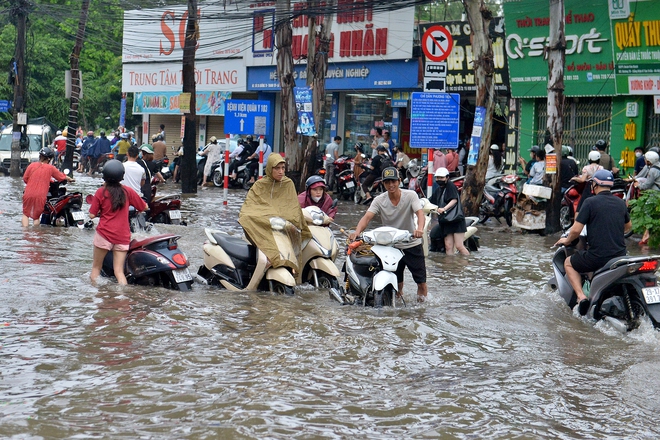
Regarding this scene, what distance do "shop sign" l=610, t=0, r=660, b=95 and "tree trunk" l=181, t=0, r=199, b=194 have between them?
Result: 11.3 metres

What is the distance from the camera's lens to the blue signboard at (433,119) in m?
15.1

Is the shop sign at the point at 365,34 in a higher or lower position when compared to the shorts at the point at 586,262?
higher

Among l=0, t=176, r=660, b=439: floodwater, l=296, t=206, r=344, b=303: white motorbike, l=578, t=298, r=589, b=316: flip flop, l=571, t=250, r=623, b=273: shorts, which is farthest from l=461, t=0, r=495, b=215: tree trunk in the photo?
l=578, t=298, r=589, b=316: flip flop

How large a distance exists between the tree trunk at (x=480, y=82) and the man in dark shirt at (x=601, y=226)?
32.2 feet

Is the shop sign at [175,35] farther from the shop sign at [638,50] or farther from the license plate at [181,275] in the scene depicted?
the license plate at [181,275]

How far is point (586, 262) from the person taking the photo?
8930 mm

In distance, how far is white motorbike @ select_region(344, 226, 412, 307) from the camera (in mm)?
9203

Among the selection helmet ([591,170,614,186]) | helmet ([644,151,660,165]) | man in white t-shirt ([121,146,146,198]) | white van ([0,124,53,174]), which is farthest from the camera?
white van ([0,124,53,174])

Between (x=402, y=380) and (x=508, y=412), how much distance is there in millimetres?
946

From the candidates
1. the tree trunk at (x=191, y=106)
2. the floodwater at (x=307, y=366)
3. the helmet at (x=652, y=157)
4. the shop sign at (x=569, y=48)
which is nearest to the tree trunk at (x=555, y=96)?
the helmet at (x=652, y=157)

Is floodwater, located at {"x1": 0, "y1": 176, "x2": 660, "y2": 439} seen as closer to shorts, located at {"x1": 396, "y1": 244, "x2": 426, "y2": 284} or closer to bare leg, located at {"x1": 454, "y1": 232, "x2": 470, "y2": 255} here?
shorts, located at {"x1": 396, "y1": 244, "x2": 426, "y2": 284}

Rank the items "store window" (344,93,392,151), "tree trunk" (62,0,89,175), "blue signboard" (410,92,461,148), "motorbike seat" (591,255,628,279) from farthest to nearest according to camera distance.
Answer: "store window" (344,93,392,151), "tree trunk" (62,0,89,175), "blue signboard" (410,92,461,148), "motorbike seat" (591,255,628,279)

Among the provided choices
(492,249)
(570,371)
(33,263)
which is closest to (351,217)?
(492,249)

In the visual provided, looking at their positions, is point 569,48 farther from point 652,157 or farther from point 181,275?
point 181,275
